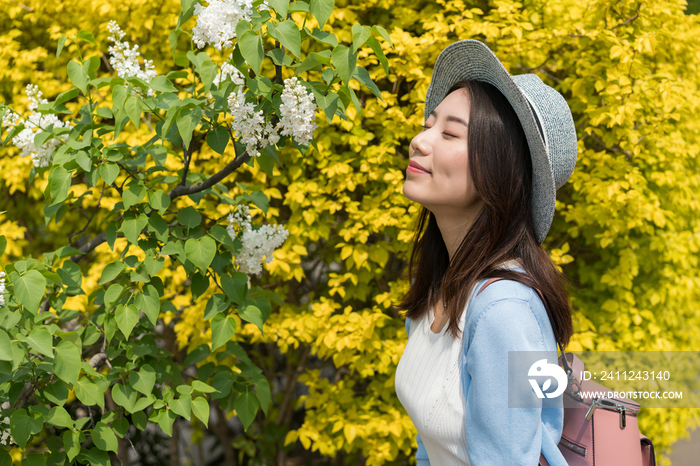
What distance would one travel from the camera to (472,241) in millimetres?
1326

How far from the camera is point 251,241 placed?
170 centimetres

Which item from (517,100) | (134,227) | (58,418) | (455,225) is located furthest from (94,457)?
(517,100)

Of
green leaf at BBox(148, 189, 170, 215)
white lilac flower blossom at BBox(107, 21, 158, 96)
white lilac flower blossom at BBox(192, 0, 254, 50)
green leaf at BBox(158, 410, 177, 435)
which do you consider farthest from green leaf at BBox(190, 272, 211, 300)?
white lilac flower blossom at BBox(192, 0, 254, 50)

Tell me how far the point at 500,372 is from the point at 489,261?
0.28 meters

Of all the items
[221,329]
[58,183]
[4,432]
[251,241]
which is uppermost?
[58,183]

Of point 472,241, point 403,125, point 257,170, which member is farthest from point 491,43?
point 472,241

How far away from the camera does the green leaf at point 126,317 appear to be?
A: 4.79 feet

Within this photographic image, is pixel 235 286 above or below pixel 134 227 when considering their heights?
below

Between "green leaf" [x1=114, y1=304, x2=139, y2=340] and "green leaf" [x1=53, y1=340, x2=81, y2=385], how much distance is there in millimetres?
130

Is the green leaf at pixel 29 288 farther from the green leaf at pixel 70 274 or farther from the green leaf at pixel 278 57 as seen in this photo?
the green leaf at pixel 278 57

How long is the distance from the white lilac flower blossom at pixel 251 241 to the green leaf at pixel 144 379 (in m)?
0.42

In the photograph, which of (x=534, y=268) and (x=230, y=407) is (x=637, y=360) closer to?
(x=534, y=268)

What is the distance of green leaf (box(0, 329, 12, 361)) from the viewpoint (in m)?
1.19

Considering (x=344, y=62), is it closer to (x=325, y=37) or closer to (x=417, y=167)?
(x=325, y=37)
